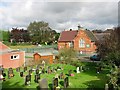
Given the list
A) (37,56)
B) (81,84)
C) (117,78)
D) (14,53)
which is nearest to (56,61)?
(37,56)

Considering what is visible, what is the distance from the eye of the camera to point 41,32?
94688 mm

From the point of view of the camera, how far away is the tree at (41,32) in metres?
94.3

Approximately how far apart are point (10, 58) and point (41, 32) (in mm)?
64445

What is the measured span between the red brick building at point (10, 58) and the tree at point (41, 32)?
200 feet

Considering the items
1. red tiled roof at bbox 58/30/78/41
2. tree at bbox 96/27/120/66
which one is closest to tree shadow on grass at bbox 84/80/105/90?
tree at bbox 96/27/120/66

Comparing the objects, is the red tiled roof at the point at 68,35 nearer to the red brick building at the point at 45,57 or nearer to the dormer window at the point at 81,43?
the dormer window at the point at 81,43

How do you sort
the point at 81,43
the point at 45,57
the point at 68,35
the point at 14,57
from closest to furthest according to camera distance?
the point at 14,57, the point at 45,57, the point at 81,43, the point at 68,35

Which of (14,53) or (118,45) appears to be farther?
(14,53)

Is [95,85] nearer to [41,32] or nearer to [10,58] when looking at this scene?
[10,58]

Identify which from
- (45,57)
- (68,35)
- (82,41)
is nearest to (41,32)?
(68,35)

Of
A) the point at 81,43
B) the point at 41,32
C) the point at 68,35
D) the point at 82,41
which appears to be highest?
the point at 41,32

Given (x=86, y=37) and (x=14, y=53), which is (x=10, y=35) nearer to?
(x=86, y=37)

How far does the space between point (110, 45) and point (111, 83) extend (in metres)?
8.43

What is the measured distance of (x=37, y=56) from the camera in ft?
120
